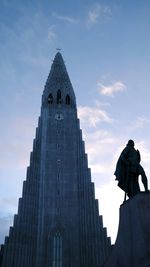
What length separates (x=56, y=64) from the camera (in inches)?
2311

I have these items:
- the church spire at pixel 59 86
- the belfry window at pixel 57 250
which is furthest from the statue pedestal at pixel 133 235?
the church spire at pixel 59 86

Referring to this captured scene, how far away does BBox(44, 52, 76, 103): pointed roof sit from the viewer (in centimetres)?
5347

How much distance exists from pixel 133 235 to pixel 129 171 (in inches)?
114

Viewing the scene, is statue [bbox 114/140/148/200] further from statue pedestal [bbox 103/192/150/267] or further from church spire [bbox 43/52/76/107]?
church spire [bbox 43/52/76/107]

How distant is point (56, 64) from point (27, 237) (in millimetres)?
32624

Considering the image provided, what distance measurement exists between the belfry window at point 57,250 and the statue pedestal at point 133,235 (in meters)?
23.9

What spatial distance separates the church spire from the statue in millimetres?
37537

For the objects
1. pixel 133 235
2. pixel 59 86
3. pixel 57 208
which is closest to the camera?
pixel 133 235

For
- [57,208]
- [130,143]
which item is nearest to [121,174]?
[130,143]

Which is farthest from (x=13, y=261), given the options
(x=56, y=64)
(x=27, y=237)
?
(x=56, y=64)

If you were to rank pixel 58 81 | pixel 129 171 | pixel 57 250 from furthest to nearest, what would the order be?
pixel 58 81, pixel 57 250, pixel 129 171

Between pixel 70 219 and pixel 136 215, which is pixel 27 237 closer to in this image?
pixel 70 219

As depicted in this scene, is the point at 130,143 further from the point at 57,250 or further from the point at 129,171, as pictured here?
the point at 57,250

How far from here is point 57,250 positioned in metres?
36.0
